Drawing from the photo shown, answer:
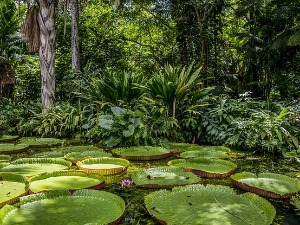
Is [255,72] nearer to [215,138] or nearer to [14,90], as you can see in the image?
[215,138]

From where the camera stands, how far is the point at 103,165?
258 cm

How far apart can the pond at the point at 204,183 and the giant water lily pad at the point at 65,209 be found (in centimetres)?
11

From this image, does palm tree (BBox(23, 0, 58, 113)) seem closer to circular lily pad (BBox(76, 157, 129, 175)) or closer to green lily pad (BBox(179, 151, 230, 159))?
circular lily pad (BBox(76, 157, 129, 175))

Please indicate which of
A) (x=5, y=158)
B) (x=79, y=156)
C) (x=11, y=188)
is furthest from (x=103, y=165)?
(x=5, y=158)

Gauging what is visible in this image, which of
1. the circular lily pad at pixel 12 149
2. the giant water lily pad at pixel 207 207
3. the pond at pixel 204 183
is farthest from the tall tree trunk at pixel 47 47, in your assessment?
the giant water lily pad at pixel 207 207

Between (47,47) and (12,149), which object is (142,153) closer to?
(12,149)

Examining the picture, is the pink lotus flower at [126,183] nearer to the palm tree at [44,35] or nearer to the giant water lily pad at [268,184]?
the giant water lily pad at [268,184]

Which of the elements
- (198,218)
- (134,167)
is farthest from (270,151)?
(198,218)

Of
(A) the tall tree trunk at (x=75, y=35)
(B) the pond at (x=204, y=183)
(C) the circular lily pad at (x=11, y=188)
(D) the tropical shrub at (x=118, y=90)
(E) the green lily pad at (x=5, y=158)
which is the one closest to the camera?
(B) the pond at (x=204, y=183)

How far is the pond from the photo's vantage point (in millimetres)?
1563

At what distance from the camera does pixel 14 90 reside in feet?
23.1

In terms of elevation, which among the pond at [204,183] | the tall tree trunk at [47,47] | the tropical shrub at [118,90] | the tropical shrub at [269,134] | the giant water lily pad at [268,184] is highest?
the tall tree trunk at [47,47]

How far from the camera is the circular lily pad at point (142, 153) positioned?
3.02 m

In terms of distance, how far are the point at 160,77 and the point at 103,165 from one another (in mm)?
2110
